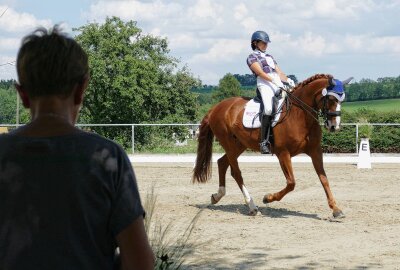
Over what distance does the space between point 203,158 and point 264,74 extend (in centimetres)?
192

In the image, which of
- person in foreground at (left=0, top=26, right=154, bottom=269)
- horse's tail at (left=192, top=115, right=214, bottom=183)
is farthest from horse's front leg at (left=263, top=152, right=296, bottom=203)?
person in foreground at (left=0, top=26, right=154, bottom=269)

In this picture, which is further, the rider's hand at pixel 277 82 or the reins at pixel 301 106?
the rider's hand at pixel 277 82

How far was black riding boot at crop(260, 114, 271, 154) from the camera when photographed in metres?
11.5

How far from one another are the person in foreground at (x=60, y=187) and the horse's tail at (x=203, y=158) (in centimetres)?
1005

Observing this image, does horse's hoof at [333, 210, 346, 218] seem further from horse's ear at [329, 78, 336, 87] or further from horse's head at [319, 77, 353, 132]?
horse's ear at [329, 78, 336, 87]

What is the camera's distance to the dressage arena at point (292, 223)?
785 cm

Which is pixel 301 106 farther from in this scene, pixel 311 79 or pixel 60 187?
pixel 60 187

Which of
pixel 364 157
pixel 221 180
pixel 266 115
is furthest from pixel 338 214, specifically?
pixel 364 157

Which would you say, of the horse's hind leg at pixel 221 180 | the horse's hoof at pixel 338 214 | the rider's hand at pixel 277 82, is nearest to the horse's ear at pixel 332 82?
the rider's hand at pixel 277 82

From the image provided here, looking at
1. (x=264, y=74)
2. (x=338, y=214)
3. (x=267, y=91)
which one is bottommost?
(x=338, y=214)

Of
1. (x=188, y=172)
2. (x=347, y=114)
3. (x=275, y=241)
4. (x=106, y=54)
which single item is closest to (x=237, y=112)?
(x=275, y=241)

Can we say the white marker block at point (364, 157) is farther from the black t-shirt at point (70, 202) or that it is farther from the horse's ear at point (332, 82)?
the black t-shirt at point (70, 202)

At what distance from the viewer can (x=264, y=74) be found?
442 inches

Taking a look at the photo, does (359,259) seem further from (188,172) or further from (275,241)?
(188,172)
